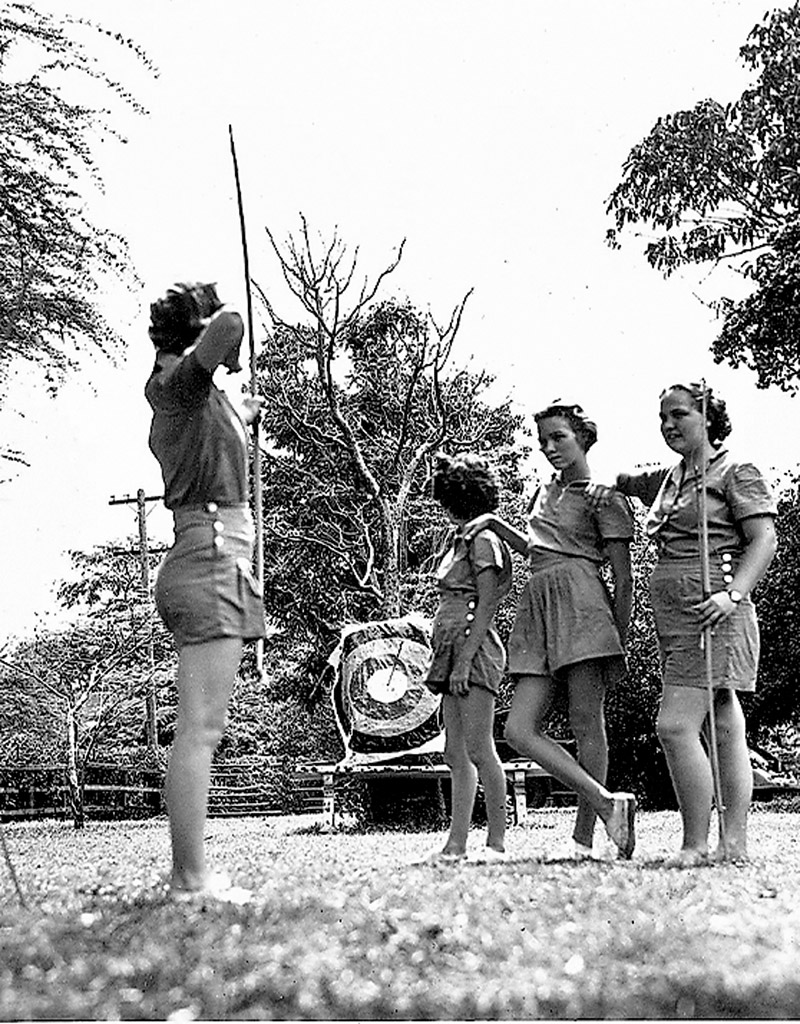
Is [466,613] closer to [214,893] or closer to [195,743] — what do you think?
[195,743]

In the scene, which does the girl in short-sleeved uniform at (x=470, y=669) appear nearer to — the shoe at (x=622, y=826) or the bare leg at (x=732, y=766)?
the shoe at (x=622, y=826)

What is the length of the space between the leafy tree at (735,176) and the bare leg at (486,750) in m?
11.4

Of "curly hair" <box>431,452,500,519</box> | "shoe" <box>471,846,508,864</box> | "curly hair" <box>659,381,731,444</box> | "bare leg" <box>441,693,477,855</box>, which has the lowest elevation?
"shoe" <box>471,846,508,864</box>

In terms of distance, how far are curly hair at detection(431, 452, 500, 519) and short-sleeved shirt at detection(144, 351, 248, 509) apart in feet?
6.70

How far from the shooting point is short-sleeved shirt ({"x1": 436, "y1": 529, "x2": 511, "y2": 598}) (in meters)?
6.05

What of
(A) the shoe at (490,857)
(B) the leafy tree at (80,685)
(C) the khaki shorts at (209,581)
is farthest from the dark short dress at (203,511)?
(B) the leafy tree at (80,685)

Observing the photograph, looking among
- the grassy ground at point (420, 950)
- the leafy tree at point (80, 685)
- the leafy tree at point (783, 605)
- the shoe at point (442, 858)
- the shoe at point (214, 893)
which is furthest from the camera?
the leafy tree at point (80, 685)

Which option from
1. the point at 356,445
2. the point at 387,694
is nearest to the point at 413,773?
the point at 387,694

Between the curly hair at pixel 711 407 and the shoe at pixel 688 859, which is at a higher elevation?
the curly hair at pixel 711 407

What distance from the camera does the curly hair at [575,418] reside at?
6059mm

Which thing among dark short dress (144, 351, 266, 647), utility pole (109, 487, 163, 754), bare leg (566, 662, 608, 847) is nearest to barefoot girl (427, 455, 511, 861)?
bare leg (566, 662, 608, 847)

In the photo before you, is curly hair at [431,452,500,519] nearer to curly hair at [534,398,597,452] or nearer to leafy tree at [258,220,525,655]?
curly hair at [534,398,597,452]

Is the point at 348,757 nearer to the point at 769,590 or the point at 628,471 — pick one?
the point at 769,590

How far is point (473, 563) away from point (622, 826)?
127 cm
